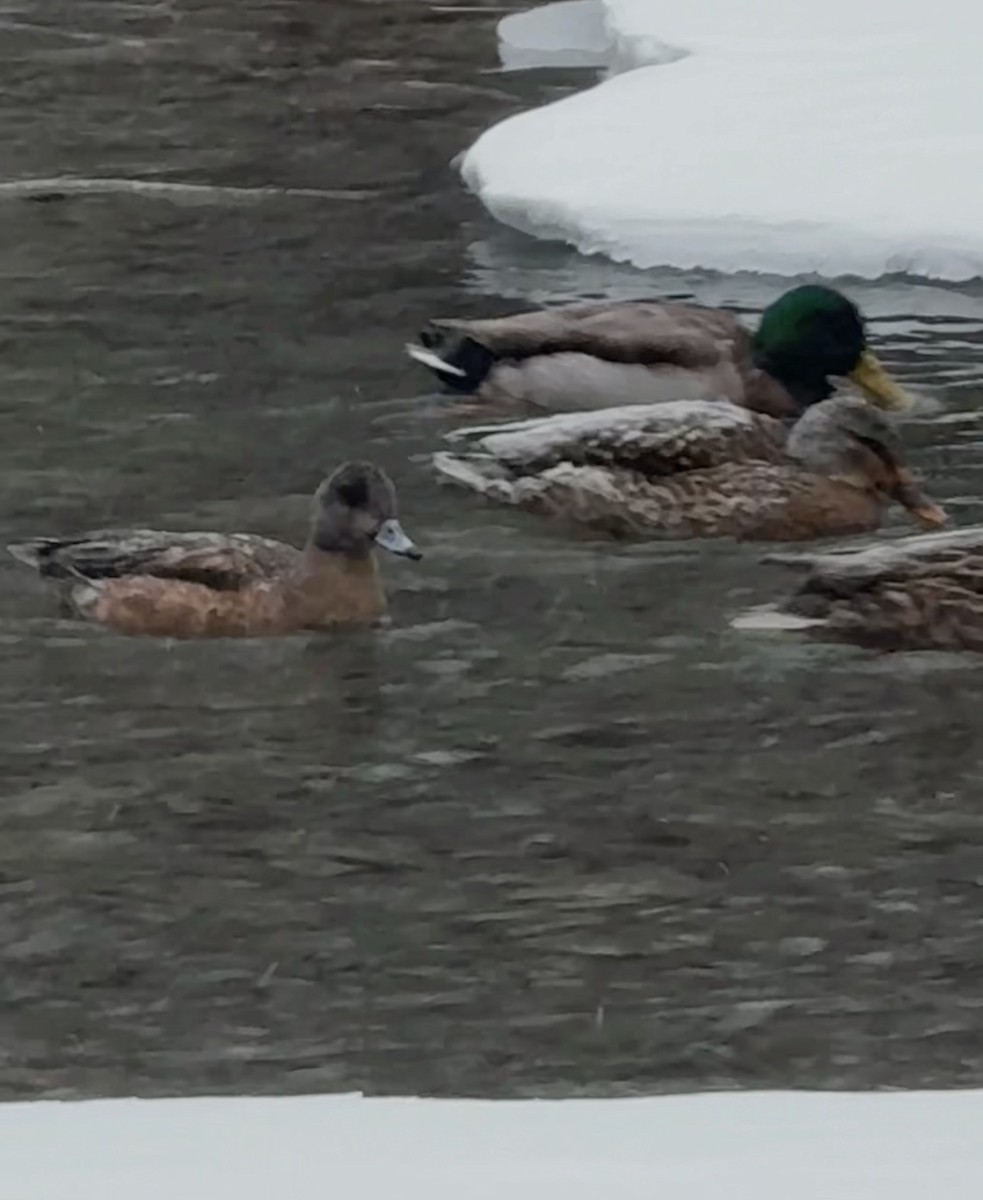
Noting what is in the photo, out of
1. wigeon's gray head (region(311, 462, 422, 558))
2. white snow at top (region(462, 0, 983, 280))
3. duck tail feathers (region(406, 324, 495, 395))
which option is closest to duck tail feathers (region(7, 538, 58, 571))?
wigeon's gray head (region(311, 462, 422, 558))

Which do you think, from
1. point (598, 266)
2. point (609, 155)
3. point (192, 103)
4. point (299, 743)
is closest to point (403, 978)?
point (299, 743)

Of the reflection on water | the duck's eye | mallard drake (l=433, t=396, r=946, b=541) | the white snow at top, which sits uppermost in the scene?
the duck's eye

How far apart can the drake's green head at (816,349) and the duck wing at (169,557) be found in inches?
85.5

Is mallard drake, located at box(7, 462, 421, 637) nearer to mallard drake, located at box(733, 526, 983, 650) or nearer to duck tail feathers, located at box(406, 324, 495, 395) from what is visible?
mallard drake, located at box(733, 526, 983, 650)

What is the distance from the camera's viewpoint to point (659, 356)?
905 centimetres

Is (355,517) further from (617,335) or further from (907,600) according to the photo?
(617,335)

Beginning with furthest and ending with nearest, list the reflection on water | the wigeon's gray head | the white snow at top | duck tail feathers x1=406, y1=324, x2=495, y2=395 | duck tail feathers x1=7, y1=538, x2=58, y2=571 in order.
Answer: the white snow at top → duck tail feathers x1=406, y1=324, x2=495, y2=395 → duck tail feathers x1=7, y1=538, x2=58, y2=571 → the wigeon's gray head → the reflection on water

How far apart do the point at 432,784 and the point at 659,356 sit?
269cm

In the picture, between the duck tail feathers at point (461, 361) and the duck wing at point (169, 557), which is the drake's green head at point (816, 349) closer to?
the duck tail feathers at point (461, 361)

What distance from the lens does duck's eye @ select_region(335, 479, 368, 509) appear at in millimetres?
7422

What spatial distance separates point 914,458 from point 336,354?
6.03ft

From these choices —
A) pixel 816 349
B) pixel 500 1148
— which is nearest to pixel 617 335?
pixel 816 349

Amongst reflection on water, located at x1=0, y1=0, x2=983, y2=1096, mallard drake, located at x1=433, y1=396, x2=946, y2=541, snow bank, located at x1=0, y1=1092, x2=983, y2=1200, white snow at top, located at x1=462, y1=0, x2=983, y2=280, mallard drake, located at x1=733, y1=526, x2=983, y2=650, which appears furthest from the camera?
white snow at top, located at x1=462, y1=0, x2=983, y2=280

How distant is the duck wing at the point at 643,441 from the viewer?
8.19m
